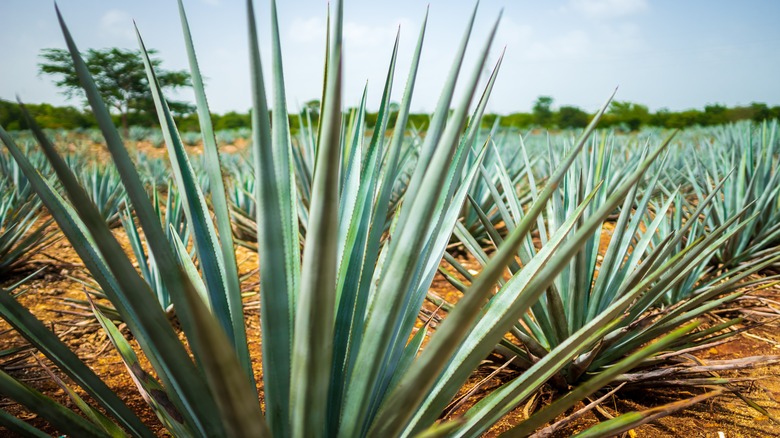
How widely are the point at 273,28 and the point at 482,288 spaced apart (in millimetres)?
555

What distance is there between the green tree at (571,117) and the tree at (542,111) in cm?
87

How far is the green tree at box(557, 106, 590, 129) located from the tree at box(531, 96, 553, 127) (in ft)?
2.87

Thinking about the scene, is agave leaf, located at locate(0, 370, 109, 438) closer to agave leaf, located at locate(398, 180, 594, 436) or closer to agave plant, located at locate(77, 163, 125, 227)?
agave leaf, located at locate(398, 180, 594, 436)

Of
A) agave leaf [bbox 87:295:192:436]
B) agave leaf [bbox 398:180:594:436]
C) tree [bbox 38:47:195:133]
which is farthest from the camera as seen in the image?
tree [bbox 38:47:195:133]

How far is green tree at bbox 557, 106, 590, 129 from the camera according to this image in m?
33.0

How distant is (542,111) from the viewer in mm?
36812

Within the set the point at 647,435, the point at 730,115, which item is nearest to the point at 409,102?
the point at 647,435

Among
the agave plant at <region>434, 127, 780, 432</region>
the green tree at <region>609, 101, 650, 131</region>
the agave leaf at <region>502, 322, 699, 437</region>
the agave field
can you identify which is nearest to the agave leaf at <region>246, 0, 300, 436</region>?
the agave field

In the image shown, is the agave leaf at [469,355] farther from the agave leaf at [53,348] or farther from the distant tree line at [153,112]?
the distant tree line at [153,112]

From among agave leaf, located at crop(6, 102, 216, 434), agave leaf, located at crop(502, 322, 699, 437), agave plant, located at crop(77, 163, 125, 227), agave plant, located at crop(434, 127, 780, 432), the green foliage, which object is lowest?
the green foliage

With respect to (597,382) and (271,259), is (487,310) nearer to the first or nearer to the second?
(597,382)

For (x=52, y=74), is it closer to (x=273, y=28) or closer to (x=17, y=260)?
(x=17, y=260)

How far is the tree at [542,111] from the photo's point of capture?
3513cm

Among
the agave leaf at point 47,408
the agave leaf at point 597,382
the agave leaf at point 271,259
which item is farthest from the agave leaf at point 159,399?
the agave leaf at point 597,382
